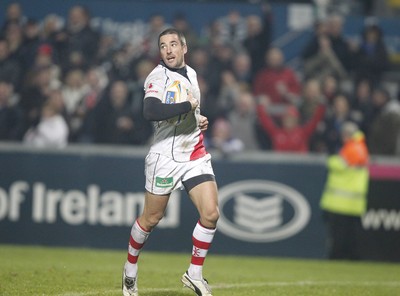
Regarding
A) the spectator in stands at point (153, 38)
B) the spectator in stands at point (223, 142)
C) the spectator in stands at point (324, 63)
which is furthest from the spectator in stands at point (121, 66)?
the spectator in stands at point (324, 63)

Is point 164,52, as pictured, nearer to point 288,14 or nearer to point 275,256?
point 275,256

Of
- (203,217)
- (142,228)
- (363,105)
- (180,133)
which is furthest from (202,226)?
(363,105)

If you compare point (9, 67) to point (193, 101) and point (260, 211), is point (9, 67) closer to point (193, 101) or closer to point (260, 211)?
point (260, 211)

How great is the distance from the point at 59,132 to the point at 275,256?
145 inches

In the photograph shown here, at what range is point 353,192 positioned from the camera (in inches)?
555

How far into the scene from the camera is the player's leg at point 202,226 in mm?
8078

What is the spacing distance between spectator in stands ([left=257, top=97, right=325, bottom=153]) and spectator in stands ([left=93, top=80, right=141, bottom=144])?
6.59ft

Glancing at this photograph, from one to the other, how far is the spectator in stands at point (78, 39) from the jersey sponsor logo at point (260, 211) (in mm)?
3965

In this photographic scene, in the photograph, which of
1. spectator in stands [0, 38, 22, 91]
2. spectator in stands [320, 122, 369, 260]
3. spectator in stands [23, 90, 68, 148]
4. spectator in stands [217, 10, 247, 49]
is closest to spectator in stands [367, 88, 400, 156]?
spectator in stands [320, 122, 369, 260]

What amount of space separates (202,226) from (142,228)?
1.80 ft

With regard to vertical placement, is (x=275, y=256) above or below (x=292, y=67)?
below

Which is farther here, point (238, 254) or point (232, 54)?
point (232, 54)

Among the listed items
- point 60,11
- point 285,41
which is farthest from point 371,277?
point 60,11

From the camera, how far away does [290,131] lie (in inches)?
595
